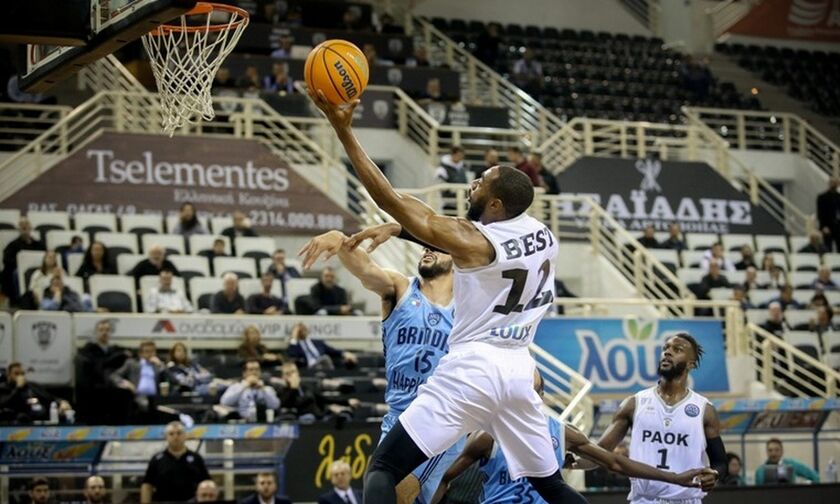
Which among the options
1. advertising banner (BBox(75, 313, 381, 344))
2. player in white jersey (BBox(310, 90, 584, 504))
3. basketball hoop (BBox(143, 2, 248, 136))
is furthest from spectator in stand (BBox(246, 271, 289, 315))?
player in white jersey (BBox(310, 90, 584, 504))

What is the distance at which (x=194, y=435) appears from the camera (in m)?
13.2

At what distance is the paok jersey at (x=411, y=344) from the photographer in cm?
888

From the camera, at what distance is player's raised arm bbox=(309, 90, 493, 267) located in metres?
6.88

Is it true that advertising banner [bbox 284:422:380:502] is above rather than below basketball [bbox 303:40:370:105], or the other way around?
below

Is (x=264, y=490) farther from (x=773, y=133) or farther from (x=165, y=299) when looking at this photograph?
(x=773, y=133)

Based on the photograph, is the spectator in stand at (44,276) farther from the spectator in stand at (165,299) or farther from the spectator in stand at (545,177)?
→ the spectator in stand at (545,177)

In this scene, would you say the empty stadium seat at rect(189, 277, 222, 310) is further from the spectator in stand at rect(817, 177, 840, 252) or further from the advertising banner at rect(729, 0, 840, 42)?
the advertising banner at rect(729, 0, 840, 42)

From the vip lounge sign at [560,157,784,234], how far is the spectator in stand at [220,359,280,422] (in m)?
9.80

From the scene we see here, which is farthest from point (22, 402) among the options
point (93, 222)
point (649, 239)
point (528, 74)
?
point (528, 74)

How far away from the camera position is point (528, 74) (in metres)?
28.8

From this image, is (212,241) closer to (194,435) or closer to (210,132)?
(210,132)

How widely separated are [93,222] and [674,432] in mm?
11590

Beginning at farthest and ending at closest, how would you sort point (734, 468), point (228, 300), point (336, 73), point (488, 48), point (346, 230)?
point (488, 48), point (346, 230), point (228, 300), point (734, 468), point (336, 73)

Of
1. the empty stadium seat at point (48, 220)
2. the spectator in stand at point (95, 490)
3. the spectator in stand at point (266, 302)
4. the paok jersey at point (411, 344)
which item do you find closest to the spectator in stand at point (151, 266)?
the spectator in stand at point (266, 302)
